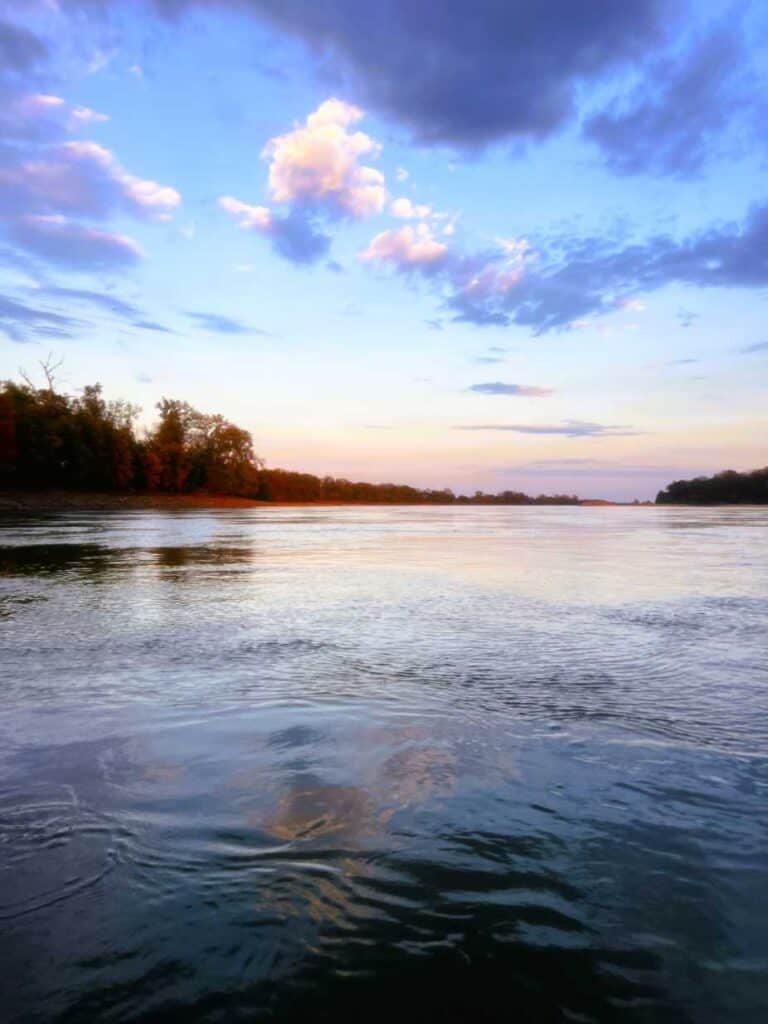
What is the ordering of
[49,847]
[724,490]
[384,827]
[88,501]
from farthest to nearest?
[724,490]
[88,501]
[384,827]
[49,847]

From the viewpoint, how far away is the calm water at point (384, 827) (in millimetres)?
2227

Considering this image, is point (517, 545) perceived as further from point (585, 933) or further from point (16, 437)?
point (16, 437)

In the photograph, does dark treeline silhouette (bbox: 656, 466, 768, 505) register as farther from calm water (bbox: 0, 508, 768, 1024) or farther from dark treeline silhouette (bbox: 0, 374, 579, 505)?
calm water (bbox: 0, 508, 768, 1024)

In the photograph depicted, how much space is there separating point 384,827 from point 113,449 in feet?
282

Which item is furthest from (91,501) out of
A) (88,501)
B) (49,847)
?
(49,847)

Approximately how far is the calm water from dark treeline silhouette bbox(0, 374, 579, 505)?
74.5 m

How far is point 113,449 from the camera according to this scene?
82312 mm

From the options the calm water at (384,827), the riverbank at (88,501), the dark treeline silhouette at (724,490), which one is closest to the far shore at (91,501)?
the riverbank at (88,501)

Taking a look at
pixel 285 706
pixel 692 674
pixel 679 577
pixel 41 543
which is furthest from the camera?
pixel 41 543

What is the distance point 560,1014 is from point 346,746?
7.71 feet

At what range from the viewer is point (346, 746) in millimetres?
4316

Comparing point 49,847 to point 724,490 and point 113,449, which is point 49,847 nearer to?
point 113,449

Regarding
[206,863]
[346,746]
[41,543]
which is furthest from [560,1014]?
[41,543]

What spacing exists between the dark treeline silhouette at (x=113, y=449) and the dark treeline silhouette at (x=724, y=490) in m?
81.0
